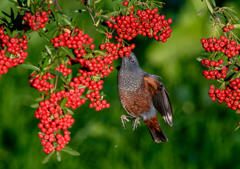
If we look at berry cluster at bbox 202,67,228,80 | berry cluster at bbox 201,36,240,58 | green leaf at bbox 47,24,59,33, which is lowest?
berry cluster at bbox 202,67,228,80

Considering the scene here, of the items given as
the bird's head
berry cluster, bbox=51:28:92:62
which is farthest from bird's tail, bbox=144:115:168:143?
berry cluster, bbox=51:28:92:62

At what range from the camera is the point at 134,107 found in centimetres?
287

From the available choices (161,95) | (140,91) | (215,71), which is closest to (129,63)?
(140,91)

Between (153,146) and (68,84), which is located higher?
(68,84)

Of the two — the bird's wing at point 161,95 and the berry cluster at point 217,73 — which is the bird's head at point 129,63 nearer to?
the bird's wing at point 161,95

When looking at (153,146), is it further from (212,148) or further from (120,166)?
(212,148)

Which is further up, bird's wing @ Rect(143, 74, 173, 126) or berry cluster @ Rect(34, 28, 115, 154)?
berry cluster @ Rect(34, 28, 115, 154)

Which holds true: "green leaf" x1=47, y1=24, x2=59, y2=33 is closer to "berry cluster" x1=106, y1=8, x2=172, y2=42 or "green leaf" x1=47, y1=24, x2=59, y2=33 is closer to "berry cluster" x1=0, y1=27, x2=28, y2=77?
"berry cluster" x1=0, y1=27, x2=28, y2=77

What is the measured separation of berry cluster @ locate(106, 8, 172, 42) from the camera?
1.69 metres

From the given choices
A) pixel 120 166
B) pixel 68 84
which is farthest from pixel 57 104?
pixel 120 166

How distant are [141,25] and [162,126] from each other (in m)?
2.77

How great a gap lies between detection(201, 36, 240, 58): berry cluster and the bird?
33.2 inches

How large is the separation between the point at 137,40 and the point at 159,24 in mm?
3083

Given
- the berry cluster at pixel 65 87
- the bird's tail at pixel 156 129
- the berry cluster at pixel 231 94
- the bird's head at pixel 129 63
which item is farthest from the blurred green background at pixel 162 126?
the berry cluster at pixel 65 87
